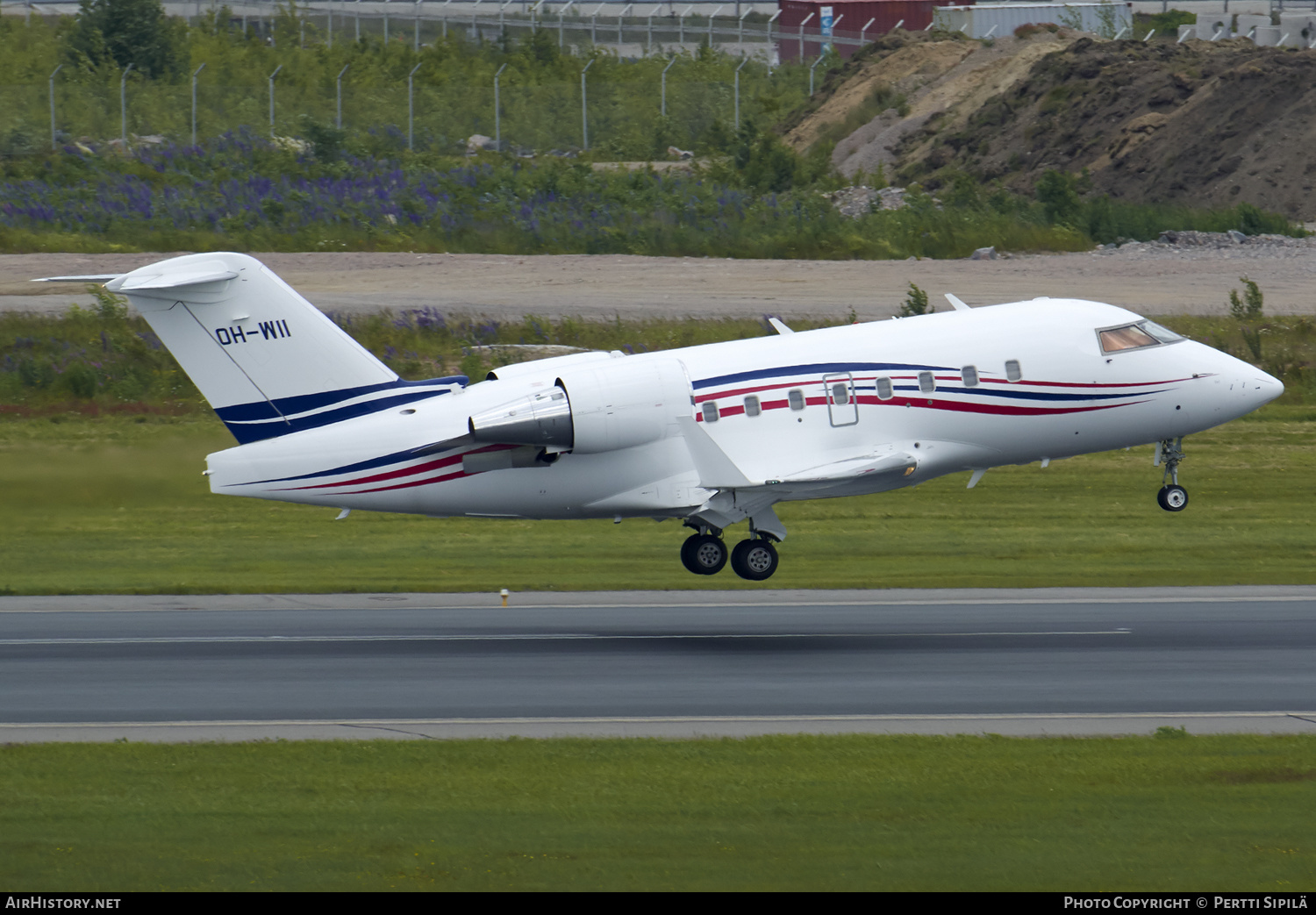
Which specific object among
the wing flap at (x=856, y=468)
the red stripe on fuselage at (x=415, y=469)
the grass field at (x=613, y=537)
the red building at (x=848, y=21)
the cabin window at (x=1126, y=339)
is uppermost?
the red building at (x=848, y=21)

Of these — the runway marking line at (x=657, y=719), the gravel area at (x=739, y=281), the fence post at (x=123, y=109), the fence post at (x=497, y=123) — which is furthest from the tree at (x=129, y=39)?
the runway marking line at (x=657, y=719)

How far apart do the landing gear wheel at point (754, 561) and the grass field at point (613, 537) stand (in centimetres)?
322

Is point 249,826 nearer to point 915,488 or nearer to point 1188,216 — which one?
point 915,488

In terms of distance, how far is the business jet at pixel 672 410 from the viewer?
2597 cm

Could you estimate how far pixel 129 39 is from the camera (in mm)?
90188

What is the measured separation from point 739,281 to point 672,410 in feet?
114

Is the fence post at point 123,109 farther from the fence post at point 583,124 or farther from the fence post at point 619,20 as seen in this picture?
the fence post at point 619,20

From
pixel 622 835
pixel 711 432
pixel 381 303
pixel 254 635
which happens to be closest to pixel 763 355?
pixel 711 432

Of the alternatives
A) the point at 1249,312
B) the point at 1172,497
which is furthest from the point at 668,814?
the point at 1249,312

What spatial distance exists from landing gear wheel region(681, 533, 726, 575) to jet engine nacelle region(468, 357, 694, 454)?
2043 mm

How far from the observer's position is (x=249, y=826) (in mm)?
15969

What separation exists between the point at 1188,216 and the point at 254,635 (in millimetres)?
51197

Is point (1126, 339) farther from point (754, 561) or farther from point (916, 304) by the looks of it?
point (916, 304)

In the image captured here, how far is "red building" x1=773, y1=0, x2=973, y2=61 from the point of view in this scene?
103375 millimetres
